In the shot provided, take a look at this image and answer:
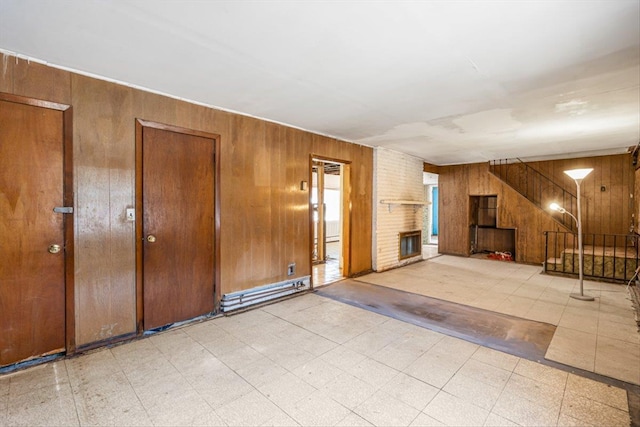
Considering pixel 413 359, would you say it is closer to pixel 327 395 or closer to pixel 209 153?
pixel 327 395

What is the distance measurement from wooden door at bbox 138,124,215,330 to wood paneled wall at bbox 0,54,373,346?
131mm

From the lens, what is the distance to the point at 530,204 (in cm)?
722

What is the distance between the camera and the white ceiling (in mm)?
1873

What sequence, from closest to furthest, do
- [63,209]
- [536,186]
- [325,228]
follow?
[63,209]
[325,228]
[536,186]

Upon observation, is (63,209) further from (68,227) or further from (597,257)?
(597,257)

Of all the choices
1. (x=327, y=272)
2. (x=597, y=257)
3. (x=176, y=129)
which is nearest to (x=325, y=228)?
(x=327, y=272)

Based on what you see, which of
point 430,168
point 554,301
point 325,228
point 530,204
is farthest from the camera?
point 430,168

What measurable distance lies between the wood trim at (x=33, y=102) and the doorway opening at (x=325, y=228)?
317 centimetres

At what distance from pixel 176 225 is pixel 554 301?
5303mm

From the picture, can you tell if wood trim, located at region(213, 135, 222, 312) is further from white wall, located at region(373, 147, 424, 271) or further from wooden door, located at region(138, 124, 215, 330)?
white wall, located at region(373, 147, 424, 271)

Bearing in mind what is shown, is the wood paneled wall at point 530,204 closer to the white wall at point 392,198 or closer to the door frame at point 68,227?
the white wall at point 392,198

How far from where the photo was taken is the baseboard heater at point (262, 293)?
12.4 ft

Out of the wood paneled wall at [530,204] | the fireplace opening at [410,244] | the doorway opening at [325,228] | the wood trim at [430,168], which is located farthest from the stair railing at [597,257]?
the doorway opening at [325,228]

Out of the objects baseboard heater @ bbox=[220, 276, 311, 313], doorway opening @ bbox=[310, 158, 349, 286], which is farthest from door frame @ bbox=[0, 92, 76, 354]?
doorway opening @ bbox=[310, 158, 349, 286]
